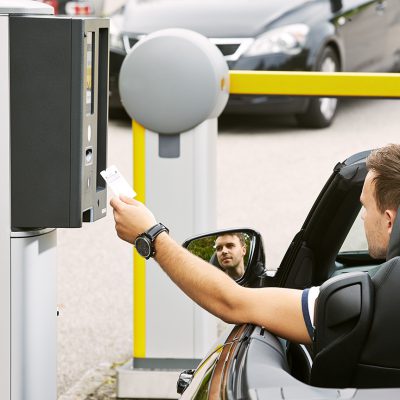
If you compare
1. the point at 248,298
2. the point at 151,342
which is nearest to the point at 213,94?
the point at 151,342

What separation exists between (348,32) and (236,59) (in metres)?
1.37

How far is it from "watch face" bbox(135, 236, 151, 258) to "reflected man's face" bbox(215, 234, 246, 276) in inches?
11.1

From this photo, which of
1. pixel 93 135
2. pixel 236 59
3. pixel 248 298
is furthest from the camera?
pixel 236 59

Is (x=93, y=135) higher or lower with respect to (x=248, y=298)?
higher

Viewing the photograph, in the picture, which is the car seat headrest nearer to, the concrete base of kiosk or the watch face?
A: the watch face

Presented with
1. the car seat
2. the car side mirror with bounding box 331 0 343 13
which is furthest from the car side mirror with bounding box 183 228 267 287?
the car side mirror with bounding box 331 0 343 13

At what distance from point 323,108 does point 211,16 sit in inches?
51.9

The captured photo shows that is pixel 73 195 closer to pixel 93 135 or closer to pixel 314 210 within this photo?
pixel 93 135

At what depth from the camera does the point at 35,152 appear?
3.48 meters

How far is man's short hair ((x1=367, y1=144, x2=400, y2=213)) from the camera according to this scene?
271 centimetres

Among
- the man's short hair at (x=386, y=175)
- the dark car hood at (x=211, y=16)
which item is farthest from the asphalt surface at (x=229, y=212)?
the man's short hair at (x=386, y=175)

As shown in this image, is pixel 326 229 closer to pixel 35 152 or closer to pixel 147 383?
pixel 35 152

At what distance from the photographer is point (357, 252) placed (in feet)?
12.2

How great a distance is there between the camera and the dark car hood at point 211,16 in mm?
11031
